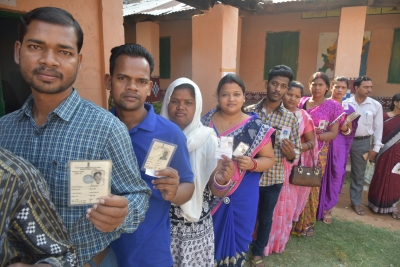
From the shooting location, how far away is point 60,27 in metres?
1.10

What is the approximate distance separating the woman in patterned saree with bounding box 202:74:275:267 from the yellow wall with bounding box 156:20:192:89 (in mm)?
7162

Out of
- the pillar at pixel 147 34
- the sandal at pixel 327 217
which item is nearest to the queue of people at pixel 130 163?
the sandal at pixel 327 217

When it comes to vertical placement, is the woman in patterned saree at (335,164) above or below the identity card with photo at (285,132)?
below

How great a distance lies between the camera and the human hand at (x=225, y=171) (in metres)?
2.02

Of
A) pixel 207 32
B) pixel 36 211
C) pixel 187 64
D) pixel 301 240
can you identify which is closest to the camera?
pixel 36 211

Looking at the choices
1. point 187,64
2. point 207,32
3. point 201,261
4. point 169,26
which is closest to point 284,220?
point 201,261

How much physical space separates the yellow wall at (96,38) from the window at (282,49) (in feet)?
21.9

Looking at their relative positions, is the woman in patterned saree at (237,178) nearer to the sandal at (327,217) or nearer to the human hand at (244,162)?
the human hand at (244,162)

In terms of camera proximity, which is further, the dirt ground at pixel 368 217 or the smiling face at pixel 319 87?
the dirt ground at pixel 368 217

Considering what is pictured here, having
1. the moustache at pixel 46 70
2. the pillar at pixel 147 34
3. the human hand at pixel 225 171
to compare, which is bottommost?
the human hand at pixel 225 171

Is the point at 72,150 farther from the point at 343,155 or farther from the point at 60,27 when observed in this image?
the point at 343,155

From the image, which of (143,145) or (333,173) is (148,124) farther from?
(333,173)

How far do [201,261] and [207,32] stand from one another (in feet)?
14.2

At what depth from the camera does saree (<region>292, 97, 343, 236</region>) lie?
147 inches
